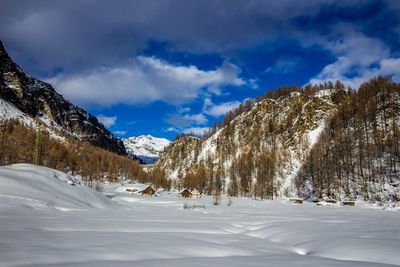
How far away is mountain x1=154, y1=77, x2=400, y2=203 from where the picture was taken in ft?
322

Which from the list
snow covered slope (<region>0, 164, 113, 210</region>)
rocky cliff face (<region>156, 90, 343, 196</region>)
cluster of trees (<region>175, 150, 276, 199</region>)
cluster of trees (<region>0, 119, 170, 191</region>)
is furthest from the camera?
cluster of trees (<region>0, 119, 170, 191</region>)

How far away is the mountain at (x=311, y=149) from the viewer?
98188 mm

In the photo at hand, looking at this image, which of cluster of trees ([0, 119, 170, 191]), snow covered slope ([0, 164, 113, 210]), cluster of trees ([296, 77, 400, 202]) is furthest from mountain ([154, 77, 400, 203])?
snow covered slope ([0, 164, 113, 210])

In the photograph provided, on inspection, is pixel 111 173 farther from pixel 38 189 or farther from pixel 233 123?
pixel 38 189

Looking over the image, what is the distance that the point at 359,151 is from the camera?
10575 cm

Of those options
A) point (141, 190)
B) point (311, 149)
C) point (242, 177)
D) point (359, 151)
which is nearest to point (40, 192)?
point (141, 190)

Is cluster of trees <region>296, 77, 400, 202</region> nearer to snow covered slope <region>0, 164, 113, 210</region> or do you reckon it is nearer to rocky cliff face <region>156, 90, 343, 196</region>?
rocky cliff face <region>156, 90, 343, 196</region>

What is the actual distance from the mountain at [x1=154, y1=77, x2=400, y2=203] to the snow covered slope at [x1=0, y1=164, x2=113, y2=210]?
70233 millimetres

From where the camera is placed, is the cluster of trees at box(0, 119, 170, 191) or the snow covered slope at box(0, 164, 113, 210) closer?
the snow covered slope at box(0, 164, 113, 210)

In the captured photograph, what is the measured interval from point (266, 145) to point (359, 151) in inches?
1988

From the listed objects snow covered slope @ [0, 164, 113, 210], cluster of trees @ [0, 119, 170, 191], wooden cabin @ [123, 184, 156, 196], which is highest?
cluster of trees @ [0, 119, 170, 191]

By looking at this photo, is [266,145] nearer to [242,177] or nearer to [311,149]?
[242,177]

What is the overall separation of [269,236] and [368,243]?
3.36m

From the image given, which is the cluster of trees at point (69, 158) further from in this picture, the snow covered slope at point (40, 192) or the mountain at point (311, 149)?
the snow covered slope at point (40, 192)
